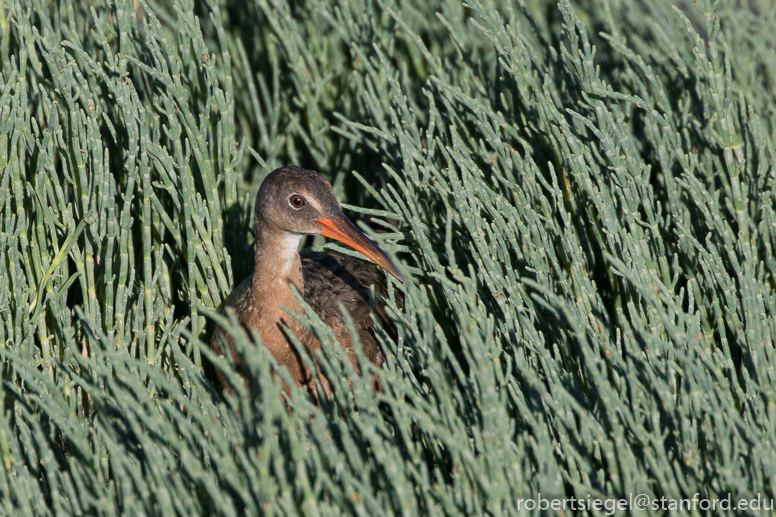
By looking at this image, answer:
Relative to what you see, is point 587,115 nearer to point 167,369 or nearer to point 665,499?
point 665,499

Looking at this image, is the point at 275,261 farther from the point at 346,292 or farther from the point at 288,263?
the point at 346,292

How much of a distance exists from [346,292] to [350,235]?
40cm

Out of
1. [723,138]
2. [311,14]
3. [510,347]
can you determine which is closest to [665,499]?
[510,347]

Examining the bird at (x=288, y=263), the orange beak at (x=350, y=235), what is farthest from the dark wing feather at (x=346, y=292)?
the orange beak at (x=350, y=235)

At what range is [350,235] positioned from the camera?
9.03ft

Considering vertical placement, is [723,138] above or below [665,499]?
above

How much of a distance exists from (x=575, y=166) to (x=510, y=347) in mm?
743

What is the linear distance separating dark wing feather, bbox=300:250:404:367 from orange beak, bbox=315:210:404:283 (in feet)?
0.55

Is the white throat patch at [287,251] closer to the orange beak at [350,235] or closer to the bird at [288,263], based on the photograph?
the bird at [288,263]

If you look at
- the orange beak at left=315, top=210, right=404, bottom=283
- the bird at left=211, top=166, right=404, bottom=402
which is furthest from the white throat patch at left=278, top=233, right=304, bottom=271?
the orange beak at left=315, top=210, right=404, bottom=283

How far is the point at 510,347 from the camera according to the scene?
103 inches

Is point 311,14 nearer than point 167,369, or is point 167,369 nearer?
point 167,369

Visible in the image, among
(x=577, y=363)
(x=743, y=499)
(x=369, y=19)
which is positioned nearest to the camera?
(x=743, y=499)

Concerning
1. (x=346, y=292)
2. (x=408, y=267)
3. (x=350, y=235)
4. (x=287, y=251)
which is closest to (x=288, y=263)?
(x=287, y=251)
